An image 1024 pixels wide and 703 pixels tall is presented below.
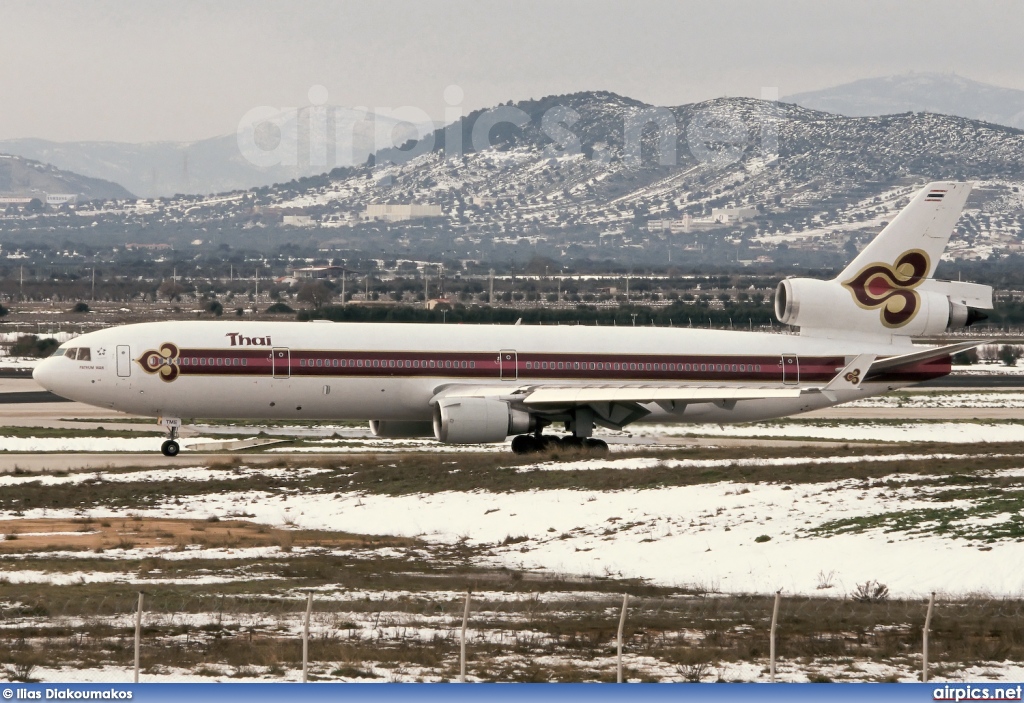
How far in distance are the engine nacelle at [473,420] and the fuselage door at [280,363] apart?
197 inches

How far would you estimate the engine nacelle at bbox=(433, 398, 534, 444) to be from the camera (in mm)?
47312

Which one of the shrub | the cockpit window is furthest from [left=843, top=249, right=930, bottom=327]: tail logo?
the shrub

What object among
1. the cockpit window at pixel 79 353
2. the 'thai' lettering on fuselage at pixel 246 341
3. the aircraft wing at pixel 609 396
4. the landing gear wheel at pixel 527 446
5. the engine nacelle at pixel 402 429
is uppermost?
the 'thai' lettering on fuselage at pixel 246 341

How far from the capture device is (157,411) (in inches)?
1912

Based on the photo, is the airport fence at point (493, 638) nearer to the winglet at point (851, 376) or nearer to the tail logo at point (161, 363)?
the tail logo at point (161, 363)

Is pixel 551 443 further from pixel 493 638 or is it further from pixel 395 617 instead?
pixel 493 638

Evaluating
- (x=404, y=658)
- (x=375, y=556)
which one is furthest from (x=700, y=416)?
(x=404, y=658)

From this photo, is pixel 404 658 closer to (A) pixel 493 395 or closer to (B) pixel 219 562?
(B) pixel 219 562

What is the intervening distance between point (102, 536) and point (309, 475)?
10268 millimetres

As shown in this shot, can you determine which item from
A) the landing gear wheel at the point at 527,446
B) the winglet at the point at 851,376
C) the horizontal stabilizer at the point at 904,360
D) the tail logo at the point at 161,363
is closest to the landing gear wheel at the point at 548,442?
the landing gear wheel at the point at 527,446

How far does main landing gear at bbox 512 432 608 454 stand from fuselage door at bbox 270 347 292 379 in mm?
8114

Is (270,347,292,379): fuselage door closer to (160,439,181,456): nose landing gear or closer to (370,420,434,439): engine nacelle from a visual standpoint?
(160,439,181,456): nose landing gear

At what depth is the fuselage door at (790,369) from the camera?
52.1 m

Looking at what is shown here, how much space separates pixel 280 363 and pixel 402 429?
19.4ft
